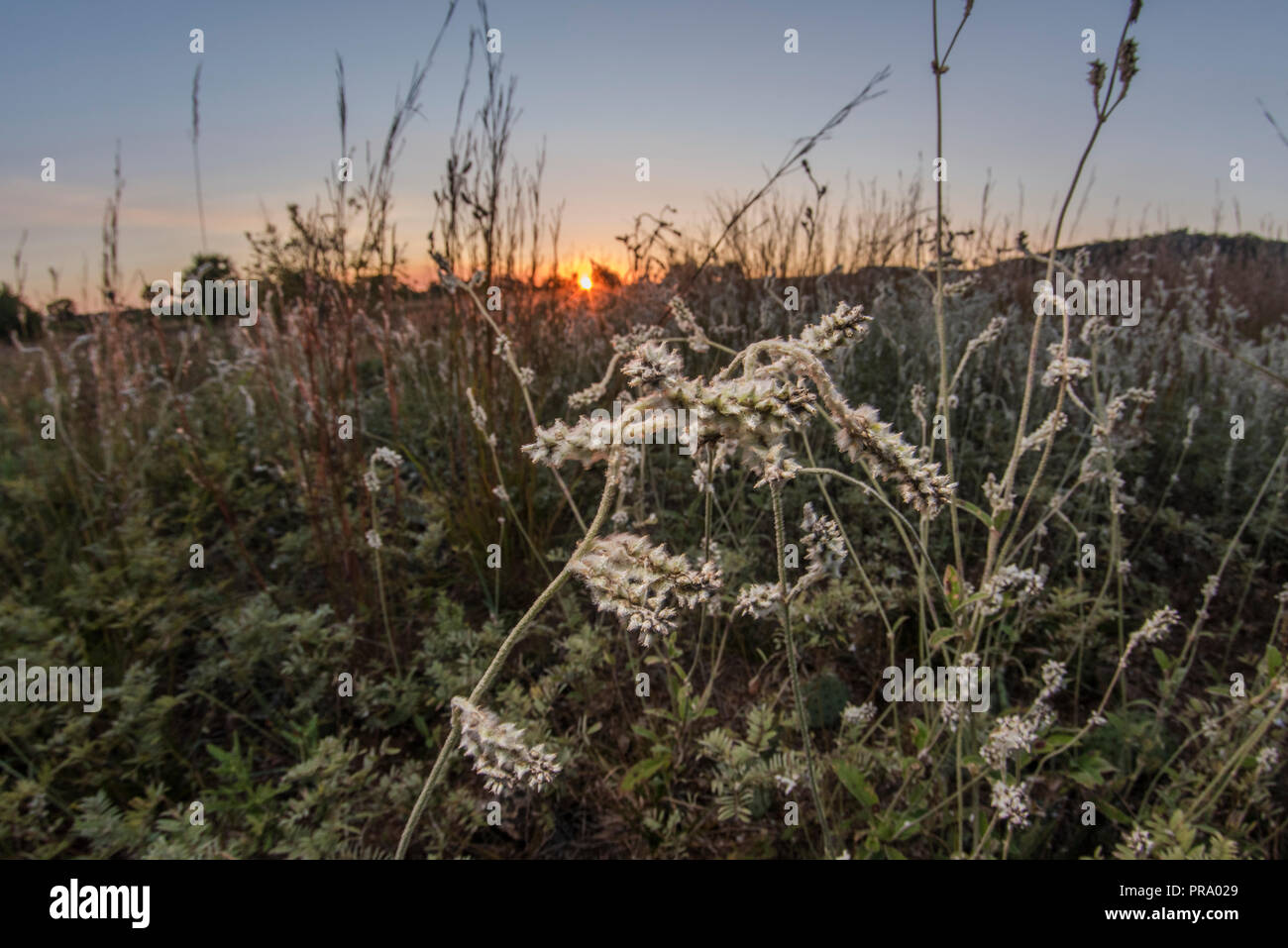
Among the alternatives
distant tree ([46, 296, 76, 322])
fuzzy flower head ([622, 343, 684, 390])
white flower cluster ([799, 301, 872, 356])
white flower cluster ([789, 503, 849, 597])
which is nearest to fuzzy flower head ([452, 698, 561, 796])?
fuzzy flower head ([622, 343, 684, 390])

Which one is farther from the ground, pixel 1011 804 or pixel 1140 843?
pixel 1011 804

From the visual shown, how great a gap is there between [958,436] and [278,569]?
155 inches

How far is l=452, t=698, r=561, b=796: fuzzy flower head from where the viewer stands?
2.20ft

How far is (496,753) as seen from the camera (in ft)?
2.23

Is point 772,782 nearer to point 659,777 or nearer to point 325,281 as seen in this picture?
point 659,777

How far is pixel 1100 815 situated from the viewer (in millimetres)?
1981
